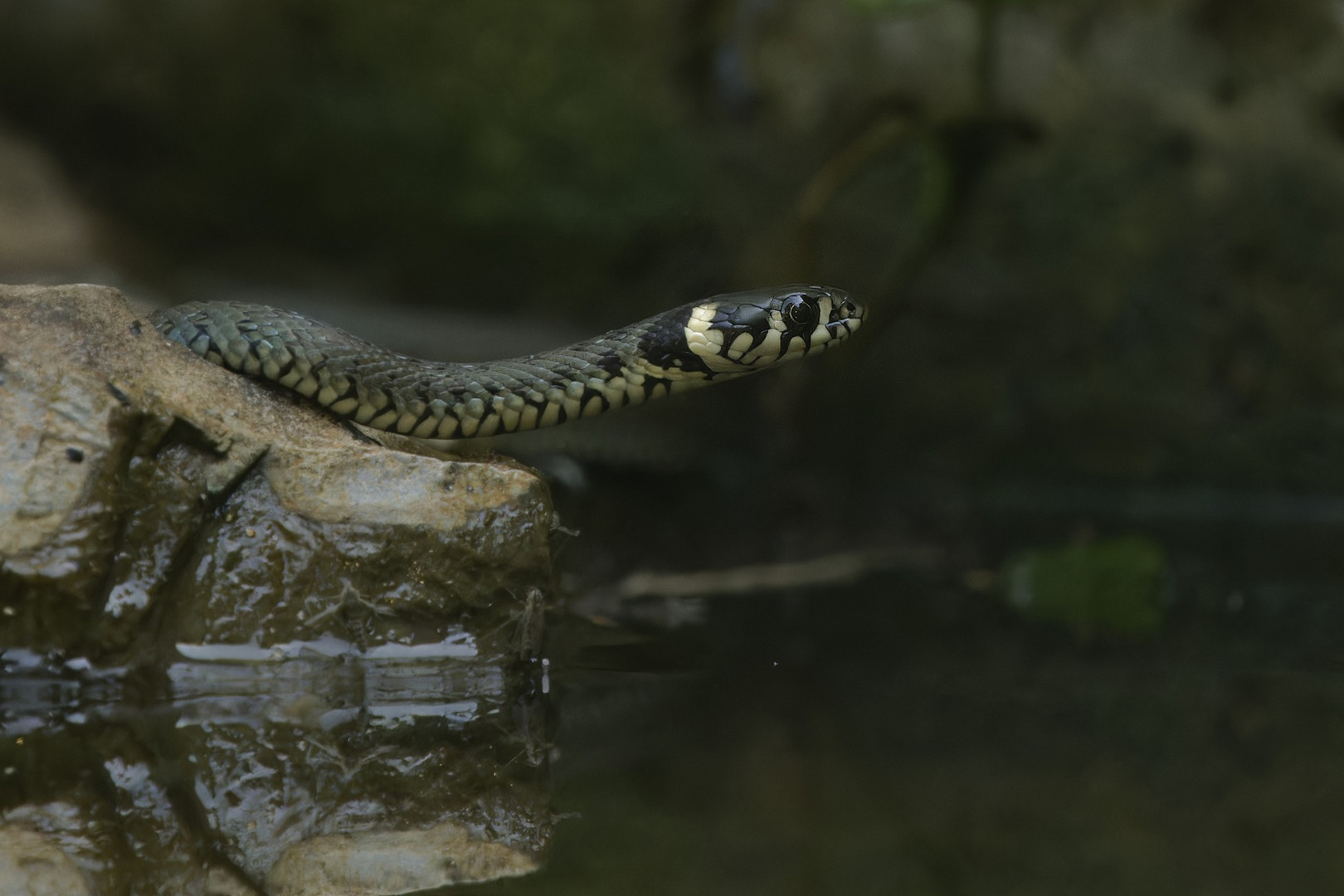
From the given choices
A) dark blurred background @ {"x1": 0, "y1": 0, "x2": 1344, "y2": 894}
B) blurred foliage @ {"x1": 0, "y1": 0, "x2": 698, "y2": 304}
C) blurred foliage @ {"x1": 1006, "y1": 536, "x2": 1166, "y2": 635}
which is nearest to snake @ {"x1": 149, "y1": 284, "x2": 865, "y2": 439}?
dark blurred background @ {"x1": 0, "y1": 0, "x2": 1344, "y2": 894}

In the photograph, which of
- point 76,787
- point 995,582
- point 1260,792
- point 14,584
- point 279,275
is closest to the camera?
point 76,787

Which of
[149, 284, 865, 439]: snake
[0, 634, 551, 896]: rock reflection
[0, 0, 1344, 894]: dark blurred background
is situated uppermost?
[0, 0, 1344, 894]: dark blurred background

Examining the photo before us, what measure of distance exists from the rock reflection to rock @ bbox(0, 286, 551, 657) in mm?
93

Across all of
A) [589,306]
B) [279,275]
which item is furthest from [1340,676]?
[279,275]

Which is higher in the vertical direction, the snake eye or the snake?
the snake eye

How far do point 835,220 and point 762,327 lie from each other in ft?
9.91

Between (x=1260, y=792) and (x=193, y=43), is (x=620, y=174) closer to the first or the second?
(x=193, y=43)

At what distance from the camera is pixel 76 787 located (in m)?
1.65

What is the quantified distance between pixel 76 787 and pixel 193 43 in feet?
16.3

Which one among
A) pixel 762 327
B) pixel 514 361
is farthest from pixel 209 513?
pixel 762 327

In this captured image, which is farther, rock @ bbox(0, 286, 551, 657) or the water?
rock @ bbox(0, 286, 551, 657)

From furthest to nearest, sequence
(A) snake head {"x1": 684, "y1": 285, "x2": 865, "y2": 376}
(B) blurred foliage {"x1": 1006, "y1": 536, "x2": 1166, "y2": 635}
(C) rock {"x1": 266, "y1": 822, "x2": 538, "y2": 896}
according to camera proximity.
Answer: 1. (B) blurred foliage {"x1": 1006, "y1": 536, "x2": 1166, "y2": 635}
2. (A) snake head {"x1": 684, "y1": 285, "x2": 865, "y2": 376}
3. (C) rock {"x1": 266, "y1": 822, "x2": 538, "y2": 896}

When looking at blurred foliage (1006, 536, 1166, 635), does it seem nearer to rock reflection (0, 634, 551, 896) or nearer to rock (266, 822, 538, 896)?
rock reflection (0, 634, 551, 896)

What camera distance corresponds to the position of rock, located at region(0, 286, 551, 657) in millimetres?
2256
